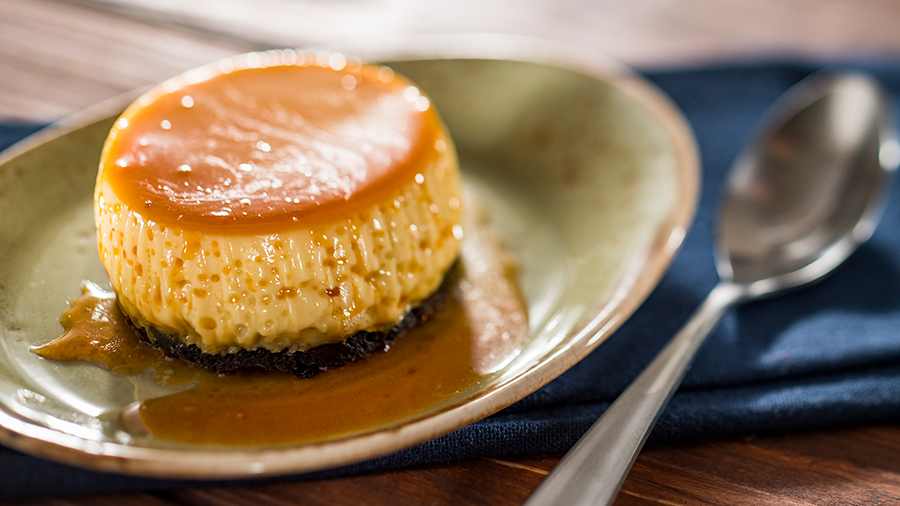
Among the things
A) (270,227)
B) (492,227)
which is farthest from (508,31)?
(270,227)

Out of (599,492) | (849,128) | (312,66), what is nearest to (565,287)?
(599,492)

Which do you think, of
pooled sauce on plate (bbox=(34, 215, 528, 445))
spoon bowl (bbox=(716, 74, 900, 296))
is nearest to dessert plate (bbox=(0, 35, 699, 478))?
pooled sauce on plate (bbox=(34, 215, 528, 445))

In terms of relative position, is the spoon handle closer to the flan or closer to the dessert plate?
the dessert plate

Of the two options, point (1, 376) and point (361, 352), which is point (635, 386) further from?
point (1, 376)

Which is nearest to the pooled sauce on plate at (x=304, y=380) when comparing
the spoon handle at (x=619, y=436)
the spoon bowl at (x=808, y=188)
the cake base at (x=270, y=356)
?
the cake base at (x=270, y=356)

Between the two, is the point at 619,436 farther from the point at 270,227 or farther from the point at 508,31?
the point at 508,31

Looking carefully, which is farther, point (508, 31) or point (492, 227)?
point (508, 31)
